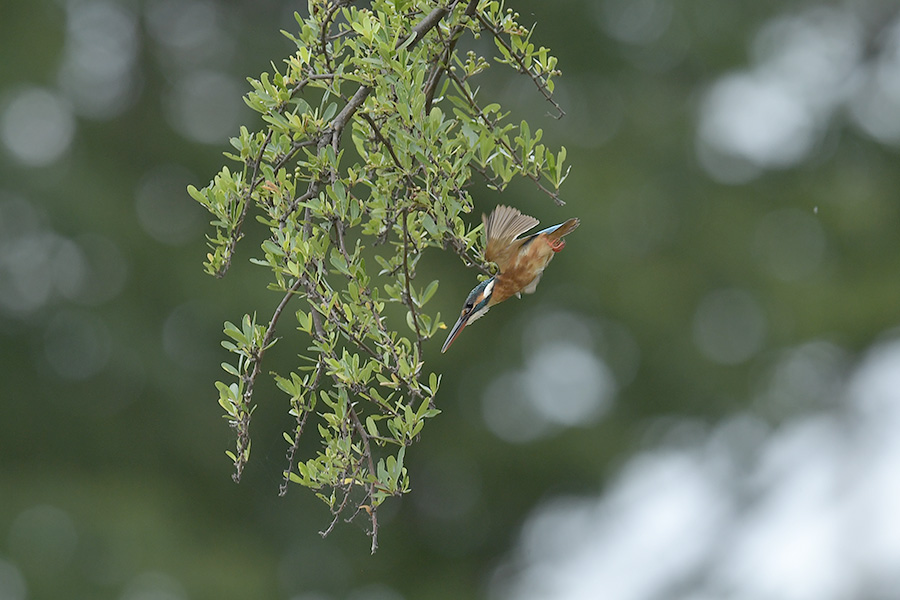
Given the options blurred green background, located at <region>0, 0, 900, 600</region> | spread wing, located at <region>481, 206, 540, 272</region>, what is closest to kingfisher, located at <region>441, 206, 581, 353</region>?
spread wing, located at <region>481, 206, 540, 272</region>

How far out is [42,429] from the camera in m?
4.57

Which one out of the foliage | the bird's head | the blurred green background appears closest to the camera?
the foliage

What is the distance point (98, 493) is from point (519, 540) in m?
1.88

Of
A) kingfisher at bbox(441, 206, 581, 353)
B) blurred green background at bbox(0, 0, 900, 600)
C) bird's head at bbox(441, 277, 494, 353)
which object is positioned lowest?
→ blurred green background at bbox(0, 0, 900, 600)

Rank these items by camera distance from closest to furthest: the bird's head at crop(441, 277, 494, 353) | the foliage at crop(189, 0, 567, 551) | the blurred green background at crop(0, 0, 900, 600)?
1. the foliage at crop(189, 0, 567, 551)
2. the bird's head at crop(441, 277, 494, 353)
3. the blurred green background at crop(0, 0, 900, 600)

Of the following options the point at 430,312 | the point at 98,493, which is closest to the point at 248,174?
the point at 430,312

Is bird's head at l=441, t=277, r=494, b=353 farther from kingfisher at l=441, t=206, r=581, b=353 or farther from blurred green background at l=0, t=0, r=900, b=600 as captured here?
blurred green background at l=0, t=0, r=900, b=600

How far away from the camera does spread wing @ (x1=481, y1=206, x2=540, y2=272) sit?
3.97 feet

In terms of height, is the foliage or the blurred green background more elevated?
the foliage

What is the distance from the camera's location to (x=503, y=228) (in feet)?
3.99

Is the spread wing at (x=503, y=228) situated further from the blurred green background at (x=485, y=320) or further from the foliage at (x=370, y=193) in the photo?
the blurred green background at (x=485, y=320)

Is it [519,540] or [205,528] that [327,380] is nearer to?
[205,528]

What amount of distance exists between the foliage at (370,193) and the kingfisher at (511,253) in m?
0.04

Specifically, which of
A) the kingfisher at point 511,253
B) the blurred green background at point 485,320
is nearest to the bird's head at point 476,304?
the kingfisher at point 511,253
